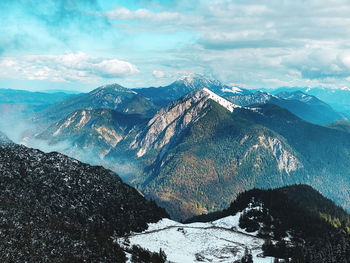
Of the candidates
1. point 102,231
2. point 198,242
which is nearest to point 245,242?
point 198,242

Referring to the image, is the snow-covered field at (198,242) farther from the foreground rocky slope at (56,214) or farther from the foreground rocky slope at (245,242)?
the foreground rocky slope at (56,214)

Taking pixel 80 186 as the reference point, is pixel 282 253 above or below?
below

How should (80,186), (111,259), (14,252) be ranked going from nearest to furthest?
(14,252) < (111,259) < (80,186)

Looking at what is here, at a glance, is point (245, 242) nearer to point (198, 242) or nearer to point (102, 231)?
point (198, 242)

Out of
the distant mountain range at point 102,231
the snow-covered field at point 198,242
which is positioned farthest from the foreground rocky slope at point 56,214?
the snow-covered field at point 198,242

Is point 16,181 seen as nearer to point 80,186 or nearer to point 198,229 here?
point 80,186

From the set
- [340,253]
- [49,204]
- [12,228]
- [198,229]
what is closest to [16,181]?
[49,204]
